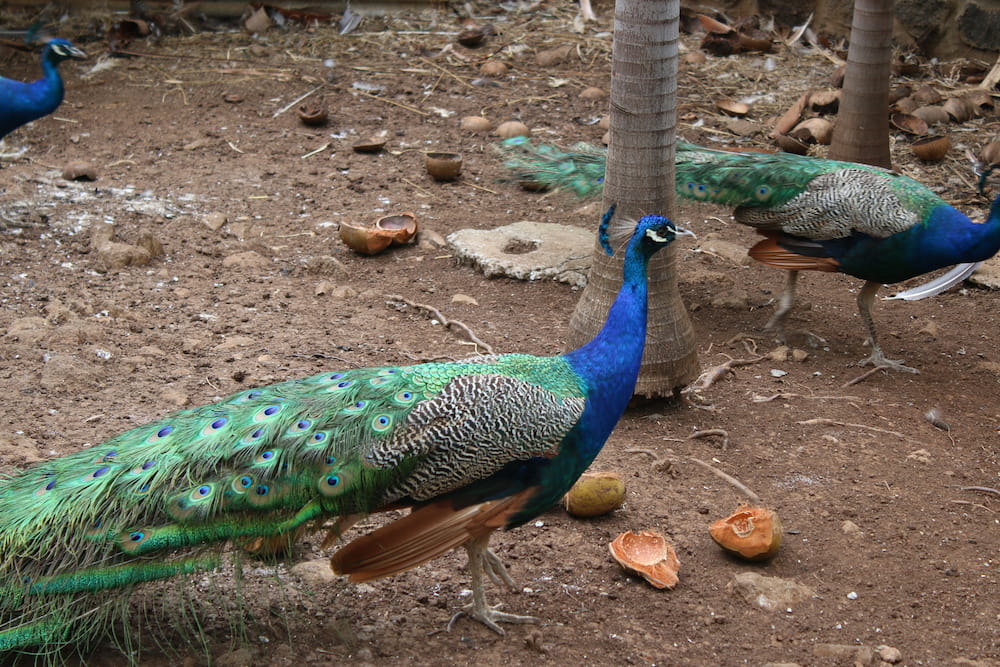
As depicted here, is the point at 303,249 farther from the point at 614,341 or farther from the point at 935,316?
the point at 935,316

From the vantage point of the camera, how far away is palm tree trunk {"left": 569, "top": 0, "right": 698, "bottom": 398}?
432 centimetres

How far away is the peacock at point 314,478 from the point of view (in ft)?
8.72

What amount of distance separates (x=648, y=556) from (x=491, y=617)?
0.67 meters

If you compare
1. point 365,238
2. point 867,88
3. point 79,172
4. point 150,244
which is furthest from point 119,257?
point 867,88

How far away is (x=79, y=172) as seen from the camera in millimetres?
6992

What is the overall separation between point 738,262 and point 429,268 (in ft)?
6.72

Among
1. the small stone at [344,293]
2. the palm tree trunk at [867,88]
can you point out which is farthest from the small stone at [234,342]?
the palm tree trunk at [867,88]

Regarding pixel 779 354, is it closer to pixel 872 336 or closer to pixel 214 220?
pixel 872 336

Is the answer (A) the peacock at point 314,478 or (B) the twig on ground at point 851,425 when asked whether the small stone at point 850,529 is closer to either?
(B) the twig on ground at point 851,425

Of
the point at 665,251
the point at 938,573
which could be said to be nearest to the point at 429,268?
the point at 665,251

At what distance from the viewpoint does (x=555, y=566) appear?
146 inches

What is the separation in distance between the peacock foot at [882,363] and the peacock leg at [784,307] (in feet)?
1.56

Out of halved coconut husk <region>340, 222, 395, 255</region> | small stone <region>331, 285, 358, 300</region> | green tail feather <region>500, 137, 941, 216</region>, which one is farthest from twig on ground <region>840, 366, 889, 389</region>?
halved coconut husk <region>340, 222, 395, 255</region>

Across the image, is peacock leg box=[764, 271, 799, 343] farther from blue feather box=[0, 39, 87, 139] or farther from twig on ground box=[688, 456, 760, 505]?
blue feather box=[0, 39, 87, 139]
